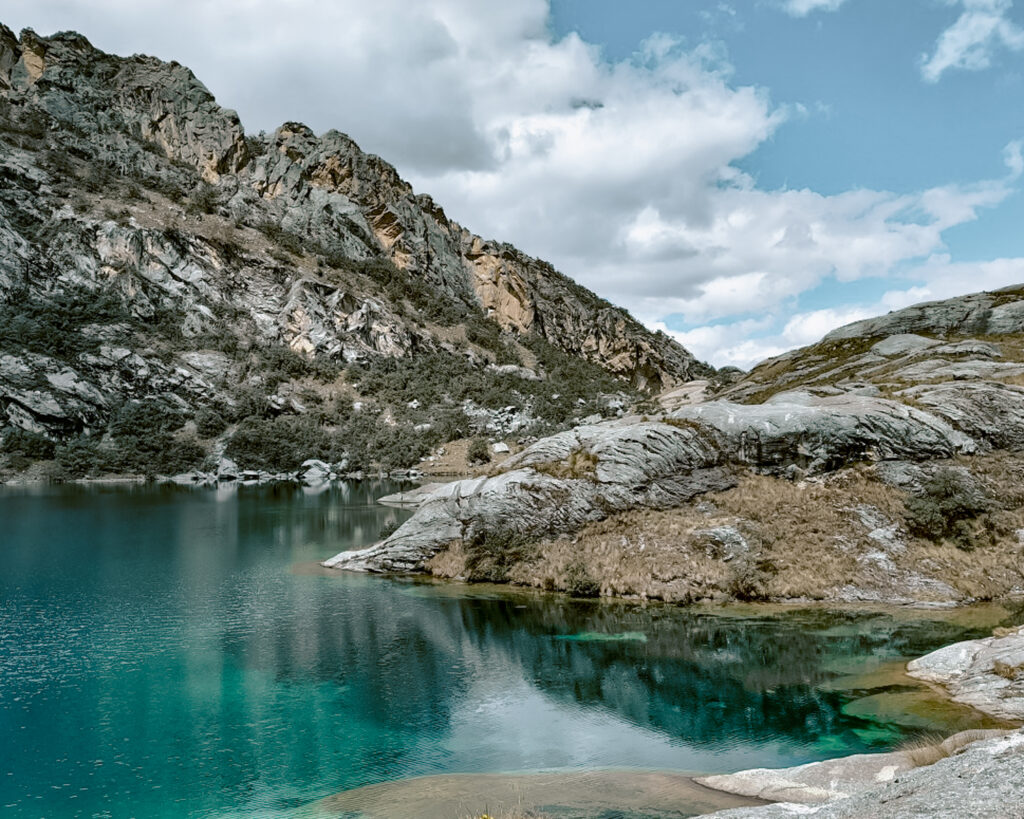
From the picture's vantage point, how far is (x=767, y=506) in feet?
123

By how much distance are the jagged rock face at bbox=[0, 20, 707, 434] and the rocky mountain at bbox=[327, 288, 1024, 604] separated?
100196mm

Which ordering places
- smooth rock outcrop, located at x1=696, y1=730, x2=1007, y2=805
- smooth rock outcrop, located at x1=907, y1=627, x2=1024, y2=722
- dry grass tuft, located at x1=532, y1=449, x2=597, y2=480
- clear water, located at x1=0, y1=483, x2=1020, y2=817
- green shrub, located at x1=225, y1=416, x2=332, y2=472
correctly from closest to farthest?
smooth rock outcrop, located at x1=696, y1=730, x2=1007, y2=805 < clear water, located at x1=0, y1=483, x2=1020, y2=817 < smooth rock outcrop, located at x1=907, y1=627, x2=1024, y2=722 < dry grass tuft, located at x1=532, y1=449, x2=597, y2=480 < green shrub, located at x1=225, y1=416, x2=332, y2=472

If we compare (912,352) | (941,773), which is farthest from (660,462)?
(912,352)

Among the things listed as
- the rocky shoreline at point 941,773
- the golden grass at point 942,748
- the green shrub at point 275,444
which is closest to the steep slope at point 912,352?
the rocky shoreline at point 941,773

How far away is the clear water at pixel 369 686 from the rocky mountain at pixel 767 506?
273cm

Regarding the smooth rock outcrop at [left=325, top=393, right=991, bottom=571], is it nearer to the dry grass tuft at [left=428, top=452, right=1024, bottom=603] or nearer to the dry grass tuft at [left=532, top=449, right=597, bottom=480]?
the dry grass tuft at [left=532, top=449, right=597, bottom=480]

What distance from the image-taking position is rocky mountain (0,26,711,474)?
11744cm

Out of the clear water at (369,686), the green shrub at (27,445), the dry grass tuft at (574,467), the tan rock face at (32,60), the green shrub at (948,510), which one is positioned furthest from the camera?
the tan rock face at (32,60)

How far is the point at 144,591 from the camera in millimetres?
38125

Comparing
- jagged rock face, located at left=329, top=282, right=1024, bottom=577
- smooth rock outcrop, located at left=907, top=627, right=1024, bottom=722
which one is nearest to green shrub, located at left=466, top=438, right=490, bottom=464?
jagged rock face, located at left=329, top=282, right=1024, bottom=577

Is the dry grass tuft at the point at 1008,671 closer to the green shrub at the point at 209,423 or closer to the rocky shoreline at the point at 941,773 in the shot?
the rocky shoreline at the point at 941,773

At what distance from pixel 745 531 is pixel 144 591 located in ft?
111

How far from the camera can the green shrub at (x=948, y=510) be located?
114 ft

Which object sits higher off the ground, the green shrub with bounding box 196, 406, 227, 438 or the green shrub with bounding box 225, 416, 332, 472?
the green shrub with bounding box 196, 406, 227, 438
